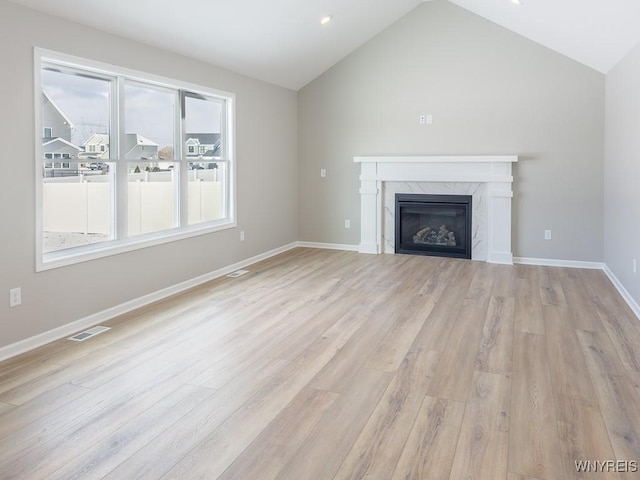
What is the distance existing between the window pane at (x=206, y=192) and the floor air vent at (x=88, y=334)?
1.77m

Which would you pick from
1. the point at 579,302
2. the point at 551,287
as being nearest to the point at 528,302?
the point at 579,302

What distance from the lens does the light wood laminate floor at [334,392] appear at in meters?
2.09

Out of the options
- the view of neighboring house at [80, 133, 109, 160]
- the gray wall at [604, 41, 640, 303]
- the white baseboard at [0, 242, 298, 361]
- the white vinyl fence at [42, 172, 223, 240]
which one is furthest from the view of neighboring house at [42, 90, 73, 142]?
the gray wall at [604, 41, 640, 303]

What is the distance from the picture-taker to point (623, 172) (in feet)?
15.6

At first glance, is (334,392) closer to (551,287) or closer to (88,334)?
(88,334)

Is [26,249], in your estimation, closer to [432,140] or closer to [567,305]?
[567,305]

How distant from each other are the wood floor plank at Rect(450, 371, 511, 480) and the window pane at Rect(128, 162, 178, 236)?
3213 millimetres

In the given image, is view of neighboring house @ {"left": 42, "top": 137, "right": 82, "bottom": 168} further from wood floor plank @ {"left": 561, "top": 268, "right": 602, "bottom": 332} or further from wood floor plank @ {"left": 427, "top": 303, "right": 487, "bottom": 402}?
wood floor plank @ {"left": 561, "top": 268, "right": 602, "bottom": 332}

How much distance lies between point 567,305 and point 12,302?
14.3 feet

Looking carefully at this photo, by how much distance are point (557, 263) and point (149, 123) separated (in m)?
4.98

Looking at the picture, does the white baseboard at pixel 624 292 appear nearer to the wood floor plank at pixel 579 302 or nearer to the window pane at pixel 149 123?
the wood floor plank at pixel 579 302

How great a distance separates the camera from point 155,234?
4.78m

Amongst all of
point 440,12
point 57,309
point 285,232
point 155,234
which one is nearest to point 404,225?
point 285,232

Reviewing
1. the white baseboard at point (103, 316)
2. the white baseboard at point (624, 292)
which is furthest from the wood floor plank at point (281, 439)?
the white baseboard at point (624, 292)
